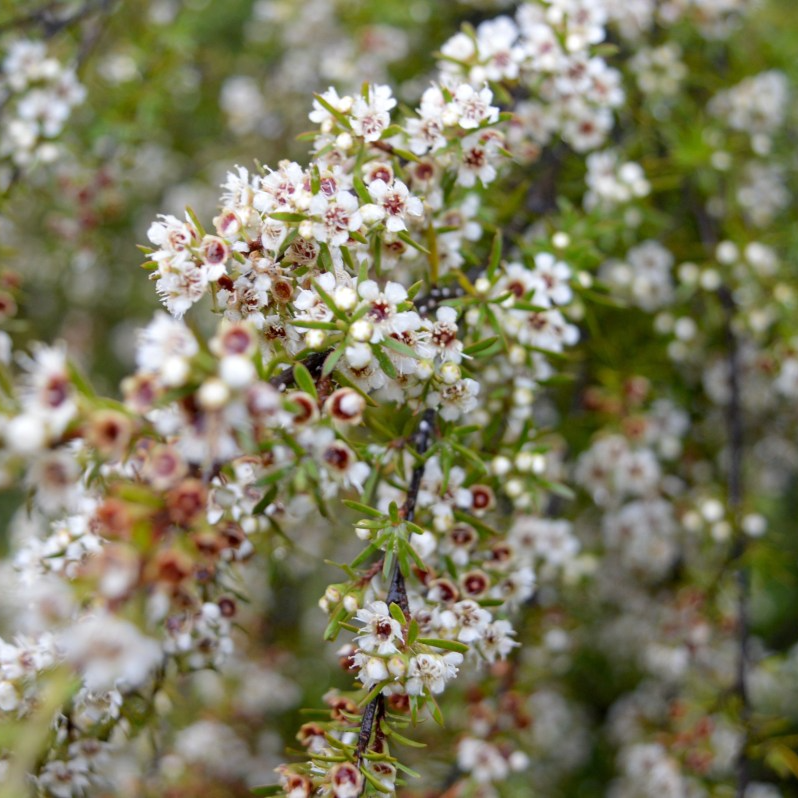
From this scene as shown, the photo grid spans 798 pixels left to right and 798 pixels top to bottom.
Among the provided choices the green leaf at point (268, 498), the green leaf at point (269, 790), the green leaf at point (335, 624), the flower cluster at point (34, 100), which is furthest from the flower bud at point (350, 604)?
the flower cluster at point (34, 100)

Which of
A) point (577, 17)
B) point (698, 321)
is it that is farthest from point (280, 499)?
point (698, 321)

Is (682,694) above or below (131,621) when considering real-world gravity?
above

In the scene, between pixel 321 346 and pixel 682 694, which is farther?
pixel 682 694

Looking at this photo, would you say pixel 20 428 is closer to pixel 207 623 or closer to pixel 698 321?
pixel 207 623

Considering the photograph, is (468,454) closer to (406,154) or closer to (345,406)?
(345,406)

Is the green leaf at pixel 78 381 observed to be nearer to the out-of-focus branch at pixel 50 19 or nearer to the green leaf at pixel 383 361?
the green leaf at pixel 383 361

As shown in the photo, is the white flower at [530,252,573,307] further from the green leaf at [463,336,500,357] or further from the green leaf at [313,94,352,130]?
the green leaf at [313,94,352,130]

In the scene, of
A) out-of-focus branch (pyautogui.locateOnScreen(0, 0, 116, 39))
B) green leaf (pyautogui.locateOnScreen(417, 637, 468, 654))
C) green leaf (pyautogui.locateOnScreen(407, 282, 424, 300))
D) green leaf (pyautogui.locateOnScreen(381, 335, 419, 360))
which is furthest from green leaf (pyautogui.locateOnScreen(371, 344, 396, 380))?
out-of-focus branch (pyautogui.locateOnScreen(0, 0, 116, 39))

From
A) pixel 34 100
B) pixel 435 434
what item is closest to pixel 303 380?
pixel 435 434
